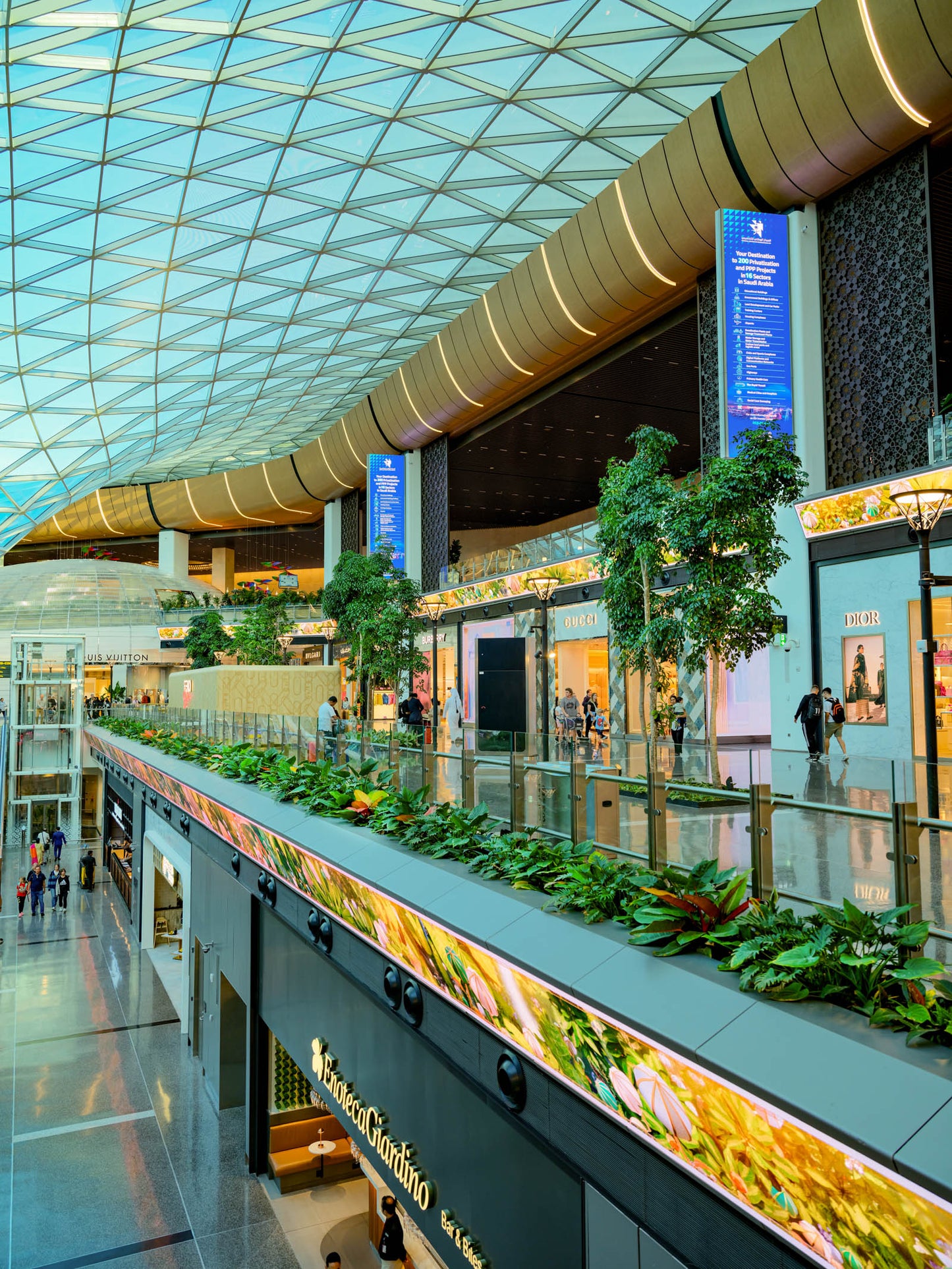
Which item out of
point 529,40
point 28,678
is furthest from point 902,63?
point 28,678

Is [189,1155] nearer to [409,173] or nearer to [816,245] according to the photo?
[816,245]

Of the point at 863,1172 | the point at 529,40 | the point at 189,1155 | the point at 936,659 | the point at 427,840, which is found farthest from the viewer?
the point at 529,40

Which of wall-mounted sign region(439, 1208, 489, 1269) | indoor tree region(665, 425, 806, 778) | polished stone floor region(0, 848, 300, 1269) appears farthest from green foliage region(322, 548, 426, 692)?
wall-mounted sign region(439, 1208, 489, 1269)

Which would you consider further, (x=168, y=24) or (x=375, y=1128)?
(x=168, y=24)

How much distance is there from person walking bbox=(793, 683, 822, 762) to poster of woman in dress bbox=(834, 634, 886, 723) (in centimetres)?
146

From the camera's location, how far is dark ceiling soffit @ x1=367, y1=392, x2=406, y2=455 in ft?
141

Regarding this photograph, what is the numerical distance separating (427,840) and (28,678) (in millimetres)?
41119

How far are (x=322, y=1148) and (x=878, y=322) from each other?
19136 mm

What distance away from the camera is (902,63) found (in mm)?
16094

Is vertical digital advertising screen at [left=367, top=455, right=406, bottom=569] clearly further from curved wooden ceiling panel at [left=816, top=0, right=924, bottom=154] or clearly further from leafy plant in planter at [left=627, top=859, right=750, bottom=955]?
leafy plant in planter at [left=627, top=859, right=750, bottom=955]

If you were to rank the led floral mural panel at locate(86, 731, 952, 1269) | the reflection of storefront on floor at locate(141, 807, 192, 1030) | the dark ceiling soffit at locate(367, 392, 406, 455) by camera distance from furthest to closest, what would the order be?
the dark ceiling soffit at locate(367, 392, 406, 455), the reflection of storefront on floor at locate(141, 807, 192, 1030), the led floral mural panel at locate(86, 731, 952, 1269)

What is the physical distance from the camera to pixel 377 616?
32250 mm

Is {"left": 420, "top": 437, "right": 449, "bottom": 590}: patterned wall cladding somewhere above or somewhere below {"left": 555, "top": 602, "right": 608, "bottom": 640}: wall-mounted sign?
above

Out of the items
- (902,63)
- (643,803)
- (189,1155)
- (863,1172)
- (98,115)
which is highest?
(98,115)
